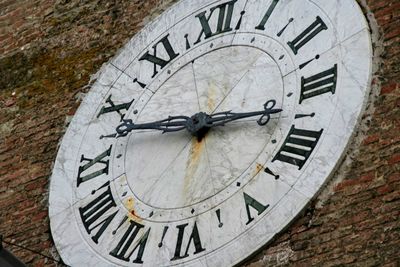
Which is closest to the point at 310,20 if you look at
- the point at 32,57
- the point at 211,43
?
the point at 211,43

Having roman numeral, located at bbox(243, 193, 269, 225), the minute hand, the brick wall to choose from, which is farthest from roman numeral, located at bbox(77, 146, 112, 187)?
roman numeral, located at bbox(243, 193, 269, 225)

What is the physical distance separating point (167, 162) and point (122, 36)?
1.17 m

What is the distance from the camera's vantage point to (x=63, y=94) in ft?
31.0

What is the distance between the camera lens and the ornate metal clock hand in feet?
27.3

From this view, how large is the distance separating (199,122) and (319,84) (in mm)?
739

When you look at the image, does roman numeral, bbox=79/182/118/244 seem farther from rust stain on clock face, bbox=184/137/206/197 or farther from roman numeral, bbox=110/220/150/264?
rust stain on clock face, bbox=184/137/206/197

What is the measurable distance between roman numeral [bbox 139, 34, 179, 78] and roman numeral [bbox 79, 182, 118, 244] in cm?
80

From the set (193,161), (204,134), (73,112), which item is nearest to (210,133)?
(204,134)

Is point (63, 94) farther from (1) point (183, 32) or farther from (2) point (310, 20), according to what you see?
(2) point (310, 20)

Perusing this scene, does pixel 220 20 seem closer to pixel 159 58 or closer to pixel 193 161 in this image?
pixel 159 58

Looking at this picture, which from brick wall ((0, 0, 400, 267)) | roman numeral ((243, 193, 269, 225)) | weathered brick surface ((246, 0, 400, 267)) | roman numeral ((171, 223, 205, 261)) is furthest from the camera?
roman numeral ((171, 223, 205, 261))

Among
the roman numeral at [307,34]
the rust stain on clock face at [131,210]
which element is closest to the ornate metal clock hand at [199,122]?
the roman numeral at [307,34]

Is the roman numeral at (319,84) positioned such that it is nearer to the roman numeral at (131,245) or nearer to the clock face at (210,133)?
the clock face at (210,133)

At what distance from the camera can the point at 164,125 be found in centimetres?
867
